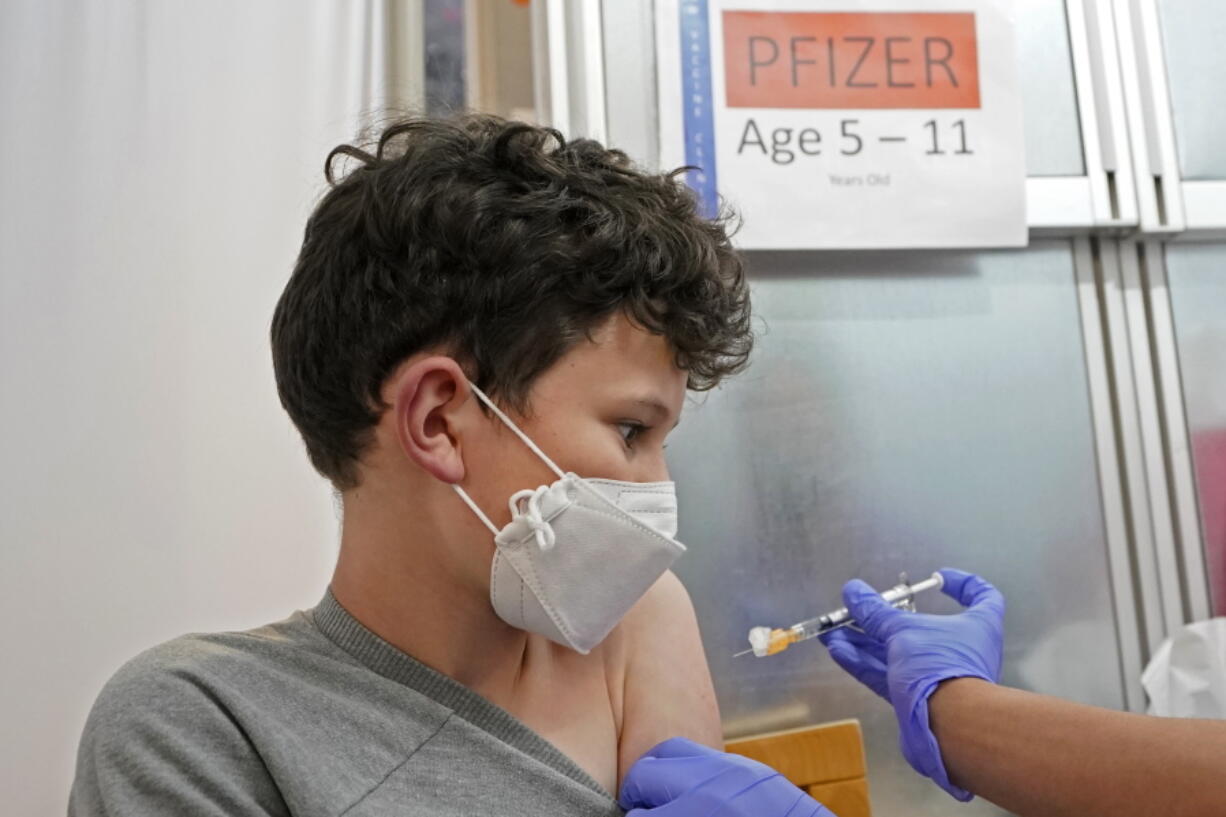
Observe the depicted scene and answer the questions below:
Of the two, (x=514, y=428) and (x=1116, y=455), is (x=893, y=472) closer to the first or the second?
(x=1116, y=455)

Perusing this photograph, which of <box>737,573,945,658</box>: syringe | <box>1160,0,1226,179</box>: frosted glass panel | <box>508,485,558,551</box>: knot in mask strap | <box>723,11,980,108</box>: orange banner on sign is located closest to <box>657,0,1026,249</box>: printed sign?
<box>723,11,980,108</box>: orange banner on sign

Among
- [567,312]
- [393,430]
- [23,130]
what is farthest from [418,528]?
[23,130]

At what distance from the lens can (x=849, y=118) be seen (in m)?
1.67

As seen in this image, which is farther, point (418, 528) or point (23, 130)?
point (23, 130)

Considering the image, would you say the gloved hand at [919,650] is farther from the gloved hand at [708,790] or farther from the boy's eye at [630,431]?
the boy's eye at [630,431]

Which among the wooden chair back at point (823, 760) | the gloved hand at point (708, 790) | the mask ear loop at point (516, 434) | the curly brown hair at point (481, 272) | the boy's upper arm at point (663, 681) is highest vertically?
the curly brown hair at point (481, 272)

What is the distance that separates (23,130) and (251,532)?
635mm

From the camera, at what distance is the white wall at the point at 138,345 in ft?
4.41

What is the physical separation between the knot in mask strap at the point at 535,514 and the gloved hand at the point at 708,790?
26 centimetres

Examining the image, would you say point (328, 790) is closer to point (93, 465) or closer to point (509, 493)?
point (509, 493)

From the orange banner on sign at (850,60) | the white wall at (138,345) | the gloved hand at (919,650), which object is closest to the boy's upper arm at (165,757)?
the white wall at (138,345)

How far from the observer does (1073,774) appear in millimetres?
948

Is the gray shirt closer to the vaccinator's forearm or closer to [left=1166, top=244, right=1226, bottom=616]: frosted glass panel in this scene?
the vaccinator's forearm

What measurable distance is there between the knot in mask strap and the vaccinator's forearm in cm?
49
